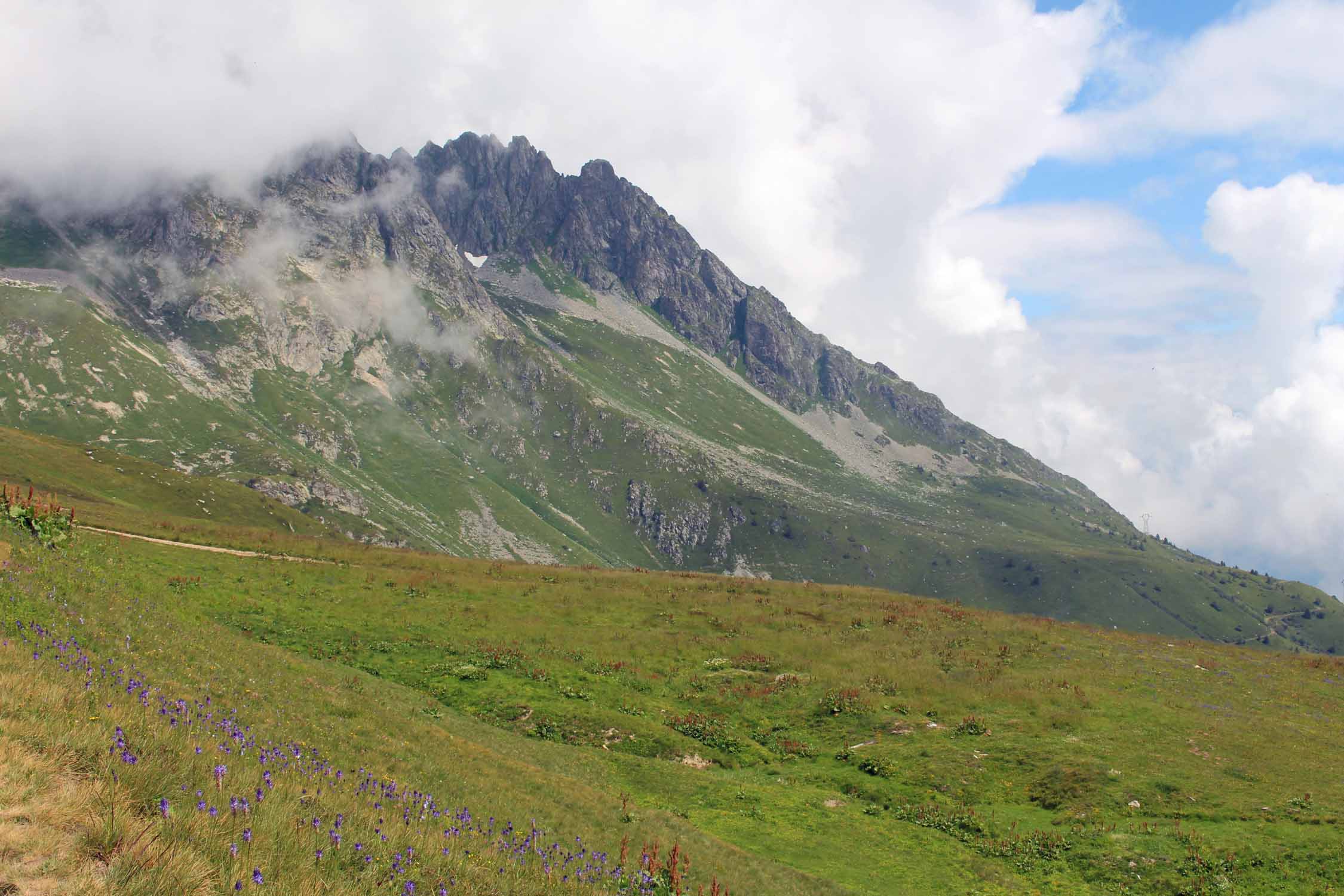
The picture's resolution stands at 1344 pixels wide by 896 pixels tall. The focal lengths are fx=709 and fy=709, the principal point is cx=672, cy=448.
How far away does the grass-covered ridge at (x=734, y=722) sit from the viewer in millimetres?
17781

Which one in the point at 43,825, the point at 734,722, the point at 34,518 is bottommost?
the point at 734,722

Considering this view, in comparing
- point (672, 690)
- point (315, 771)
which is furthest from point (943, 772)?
point (315, 771)

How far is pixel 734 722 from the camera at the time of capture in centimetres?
3775

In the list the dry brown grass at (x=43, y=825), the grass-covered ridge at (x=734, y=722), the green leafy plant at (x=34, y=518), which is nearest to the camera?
the dry brown grass at (x=43, y=825)

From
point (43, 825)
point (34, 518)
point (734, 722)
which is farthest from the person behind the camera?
point (734, 722)

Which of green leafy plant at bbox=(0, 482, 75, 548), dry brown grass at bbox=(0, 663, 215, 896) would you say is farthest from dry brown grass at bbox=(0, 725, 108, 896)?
green leafy plant at bbox=(0, 482, 75, 548)

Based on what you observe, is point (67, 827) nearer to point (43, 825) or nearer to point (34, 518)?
point (43, 825)

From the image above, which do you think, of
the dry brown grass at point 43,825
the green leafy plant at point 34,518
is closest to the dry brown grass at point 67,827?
the dry brown grass at point 43,825

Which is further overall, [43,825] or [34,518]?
[34,518]

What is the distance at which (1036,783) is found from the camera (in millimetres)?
29531

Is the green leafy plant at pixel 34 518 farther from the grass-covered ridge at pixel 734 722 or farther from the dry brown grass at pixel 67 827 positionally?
the dry brown grass at pixel 67 827

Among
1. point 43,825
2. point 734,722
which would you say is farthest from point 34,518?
point 734,722

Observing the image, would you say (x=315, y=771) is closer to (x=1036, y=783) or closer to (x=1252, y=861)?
(x=1252, y=861)

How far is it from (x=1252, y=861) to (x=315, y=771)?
2683cm
